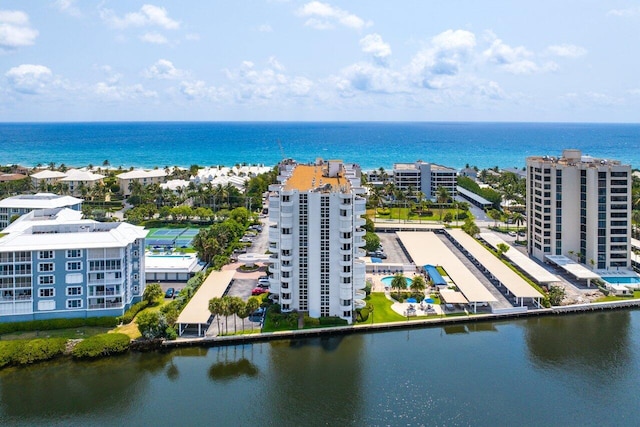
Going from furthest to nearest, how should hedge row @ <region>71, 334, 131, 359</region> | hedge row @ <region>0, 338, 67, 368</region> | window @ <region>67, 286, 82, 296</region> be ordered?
1. window @ <region>67, 286, 82, 296</region>
2. hedge row @ <region>71, 334, 131, 359</region>
3. hedge row @ <region>0, 338, 67, 368</region>

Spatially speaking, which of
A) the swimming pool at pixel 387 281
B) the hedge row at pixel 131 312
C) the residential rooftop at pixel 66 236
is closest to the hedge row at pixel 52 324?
the hedge row at pixel 131 312

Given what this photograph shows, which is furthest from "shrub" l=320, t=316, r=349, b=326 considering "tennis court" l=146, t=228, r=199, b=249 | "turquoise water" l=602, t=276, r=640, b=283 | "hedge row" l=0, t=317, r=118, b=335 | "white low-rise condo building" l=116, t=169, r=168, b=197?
"white low-rise condo building" l=116, t=169, r=168, b=197

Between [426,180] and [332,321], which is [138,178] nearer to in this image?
[426,180]

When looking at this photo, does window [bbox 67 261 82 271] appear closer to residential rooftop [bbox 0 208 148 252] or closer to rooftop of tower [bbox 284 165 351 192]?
residential rooftop [bbox 0 208 148 252]

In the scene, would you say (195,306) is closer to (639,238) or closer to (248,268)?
(248,268)

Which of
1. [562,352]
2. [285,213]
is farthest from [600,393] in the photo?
[285,213]

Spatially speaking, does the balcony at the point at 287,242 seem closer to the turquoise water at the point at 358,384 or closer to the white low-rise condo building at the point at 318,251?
the white low-rise condo building at the point at 318,251
